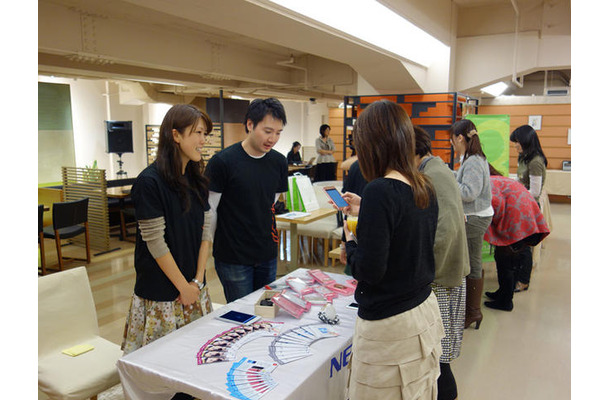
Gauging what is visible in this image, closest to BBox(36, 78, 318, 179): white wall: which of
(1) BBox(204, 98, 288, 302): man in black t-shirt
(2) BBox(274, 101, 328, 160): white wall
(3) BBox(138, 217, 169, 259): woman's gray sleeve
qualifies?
(2) BBox(274, 101, 328, 160): white wall

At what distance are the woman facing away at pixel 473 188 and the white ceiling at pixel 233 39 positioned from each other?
1078mm

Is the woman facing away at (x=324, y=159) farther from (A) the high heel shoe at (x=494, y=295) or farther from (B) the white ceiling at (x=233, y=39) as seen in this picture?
(A) the high heel shoe at (x=494, y=295)

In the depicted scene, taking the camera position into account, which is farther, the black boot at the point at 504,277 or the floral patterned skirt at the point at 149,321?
the black boot at the point at 504,277

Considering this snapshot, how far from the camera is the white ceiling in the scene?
119 inches

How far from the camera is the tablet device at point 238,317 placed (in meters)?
1.87

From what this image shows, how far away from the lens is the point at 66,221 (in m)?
5.03

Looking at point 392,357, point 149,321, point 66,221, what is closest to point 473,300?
point 392,357

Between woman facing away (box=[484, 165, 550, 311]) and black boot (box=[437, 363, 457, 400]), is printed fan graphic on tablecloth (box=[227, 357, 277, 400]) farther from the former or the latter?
woman facing away (box=[484, 165, 550, 311])

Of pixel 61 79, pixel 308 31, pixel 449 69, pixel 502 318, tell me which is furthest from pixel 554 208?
pixel 61 79

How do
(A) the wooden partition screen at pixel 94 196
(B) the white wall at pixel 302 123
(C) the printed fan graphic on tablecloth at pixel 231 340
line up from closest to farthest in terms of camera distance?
(C) the printed fan graphic on tablecloth at pixel 231 340
(A) the wooden partition screen at pixel 94 196
(B) the white wall at pixel 302 123

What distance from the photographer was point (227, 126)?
39.6 feet

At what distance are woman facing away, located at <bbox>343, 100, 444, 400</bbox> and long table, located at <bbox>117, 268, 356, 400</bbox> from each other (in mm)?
165

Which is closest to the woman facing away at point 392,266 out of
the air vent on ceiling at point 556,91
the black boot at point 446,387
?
the black boot at point 446,387

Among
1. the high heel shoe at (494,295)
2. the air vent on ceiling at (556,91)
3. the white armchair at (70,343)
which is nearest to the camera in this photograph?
the white armchair at (70,343)
